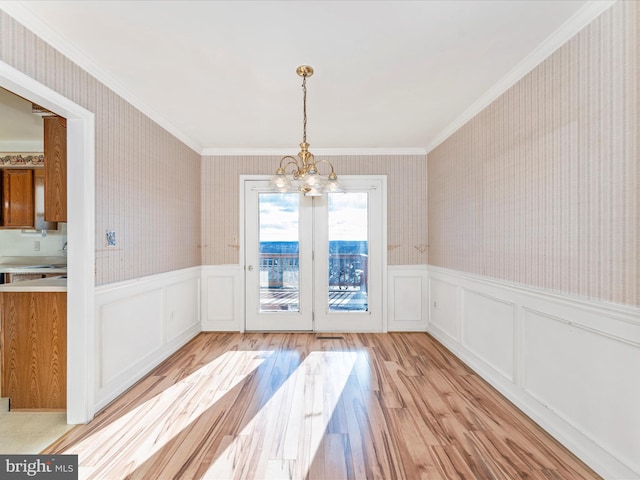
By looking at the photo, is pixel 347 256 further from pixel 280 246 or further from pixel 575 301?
pixel 575 301

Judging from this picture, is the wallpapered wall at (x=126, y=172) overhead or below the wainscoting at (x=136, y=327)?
overhead

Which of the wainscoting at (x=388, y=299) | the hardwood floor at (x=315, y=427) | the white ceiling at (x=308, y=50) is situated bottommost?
the hardwood floor at (x=315, y=427)

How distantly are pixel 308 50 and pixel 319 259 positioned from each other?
283cm

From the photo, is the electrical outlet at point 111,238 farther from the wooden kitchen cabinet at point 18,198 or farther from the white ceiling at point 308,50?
the wooden kitchen cabinet at point 18,198

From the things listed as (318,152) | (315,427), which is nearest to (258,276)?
(318,152)

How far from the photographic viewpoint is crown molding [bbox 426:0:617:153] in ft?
5.75

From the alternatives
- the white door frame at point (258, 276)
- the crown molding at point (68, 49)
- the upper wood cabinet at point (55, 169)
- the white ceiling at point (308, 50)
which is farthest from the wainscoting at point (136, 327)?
the white ceiling at point (308, 50)

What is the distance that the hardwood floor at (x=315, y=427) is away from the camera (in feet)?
5.96

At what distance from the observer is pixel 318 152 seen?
445 centimetres

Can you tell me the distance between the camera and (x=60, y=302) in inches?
93.4

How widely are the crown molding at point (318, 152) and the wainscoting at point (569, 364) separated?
2.18m

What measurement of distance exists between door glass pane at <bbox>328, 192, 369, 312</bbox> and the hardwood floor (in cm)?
121

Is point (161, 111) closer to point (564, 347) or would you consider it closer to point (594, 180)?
point (594, 180)

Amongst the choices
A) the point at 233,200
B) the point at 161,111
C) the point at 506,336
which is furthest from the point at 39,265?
the point at 506,336
